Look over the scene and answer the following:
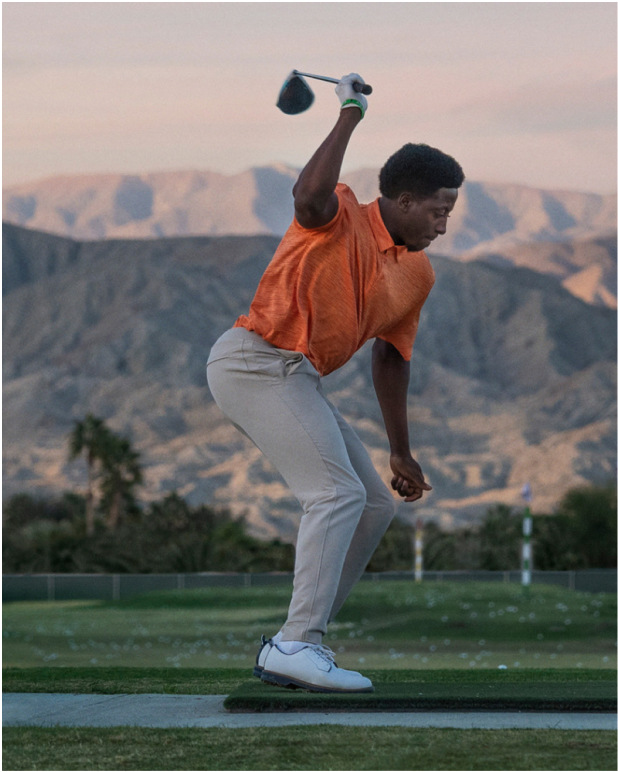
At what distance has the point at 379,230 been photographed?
4199 millimetres

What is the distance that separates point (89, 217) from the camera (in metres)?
106

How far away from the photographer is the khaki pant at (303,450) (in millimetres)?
4016

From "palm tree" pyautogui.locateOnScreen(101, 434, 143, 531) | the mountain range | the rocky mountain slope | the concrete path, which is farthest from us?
the mountain range

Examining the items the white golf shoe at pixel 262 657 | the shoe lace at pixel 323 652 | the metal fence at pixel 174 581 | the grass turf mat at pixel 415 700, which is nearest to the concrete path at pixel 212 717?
the grass turf mat at pixel 415 700

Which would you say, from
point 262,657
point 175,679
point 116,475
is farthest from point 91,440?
point 262,657

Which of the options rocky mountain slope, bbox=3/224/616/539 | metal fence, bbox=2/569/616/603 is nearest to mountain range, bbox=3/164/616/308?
rocky mountain slope, bbox=3/224/616/539

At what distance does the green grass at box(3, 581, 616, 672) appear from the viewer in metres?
14.5

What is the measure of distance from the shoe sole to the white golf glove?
74.4 inches

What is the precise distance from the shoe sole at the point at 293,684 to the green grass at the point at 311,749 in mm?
422

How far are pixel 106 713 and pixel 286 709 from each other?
2.06ft

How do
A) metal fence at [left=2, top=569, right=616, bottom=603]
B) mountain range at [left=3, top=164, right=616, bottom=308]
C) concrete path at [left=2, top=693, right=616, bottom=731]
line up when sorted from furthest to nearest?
1. mountain range at [left=3, top=164, right=616, bottom=308]
2. metal fence at [left=2, top=569, right=616, bottom=603]
3. concrete path at [left=2, top=693, right=616, bottom=731]

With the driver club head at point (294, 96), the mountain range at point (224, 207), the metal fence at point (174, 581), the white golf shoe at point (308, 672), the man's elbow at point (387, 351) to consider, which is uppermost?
the mountain range at point (224, 207)

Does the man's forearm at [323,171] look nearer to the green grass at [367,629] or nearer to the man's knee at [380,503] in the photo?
the man's knee at [380,503]

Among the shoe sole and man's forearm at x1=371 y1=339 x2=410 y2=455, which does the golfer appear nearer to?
the shoe sole
